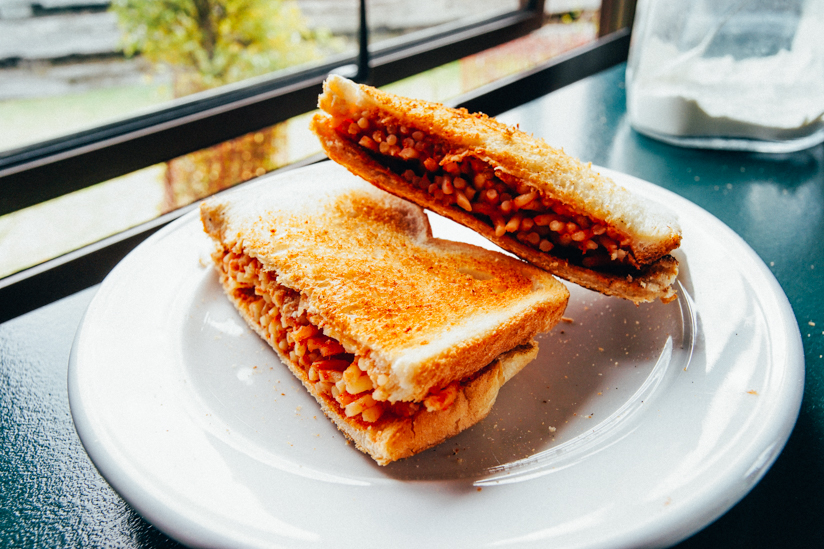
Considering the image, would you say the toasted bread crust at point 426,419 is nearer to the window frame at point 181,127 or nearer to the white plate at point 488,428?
the white plate at point 488,428

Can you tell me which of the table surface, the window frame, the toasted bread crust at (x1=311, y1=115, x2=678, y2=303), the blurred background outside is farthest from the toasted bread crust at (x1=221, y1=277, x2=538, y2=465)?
the blurred background outside

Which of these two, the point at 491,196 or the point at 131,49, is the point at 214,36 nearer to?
the point at 131,49

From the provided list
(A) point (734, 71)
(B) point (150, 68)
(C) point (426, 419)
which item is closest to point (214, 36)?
(B) point (150, 68)

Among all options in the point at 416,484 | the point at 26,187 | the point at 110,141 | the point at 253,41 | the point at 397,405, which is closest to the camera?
the point at 416,484

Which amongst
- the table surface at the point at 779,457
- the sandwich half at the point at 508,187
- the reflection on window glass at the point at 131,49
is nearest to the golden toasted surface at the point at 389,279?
the sandwich half at the point at 508,187

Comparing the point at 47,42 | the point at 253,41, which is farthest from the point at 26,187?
the point at 253,41

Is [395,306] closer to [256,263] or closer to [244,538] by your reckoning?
[256,263]

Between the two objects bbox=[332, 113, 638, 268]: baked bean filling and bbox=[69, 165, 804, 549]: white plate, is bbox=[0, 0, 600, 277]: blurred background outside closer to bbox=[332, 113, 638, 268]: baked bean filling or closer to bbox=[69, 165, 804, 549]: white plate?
bbox=[332, 113, 638, 268]: baked bean filling
